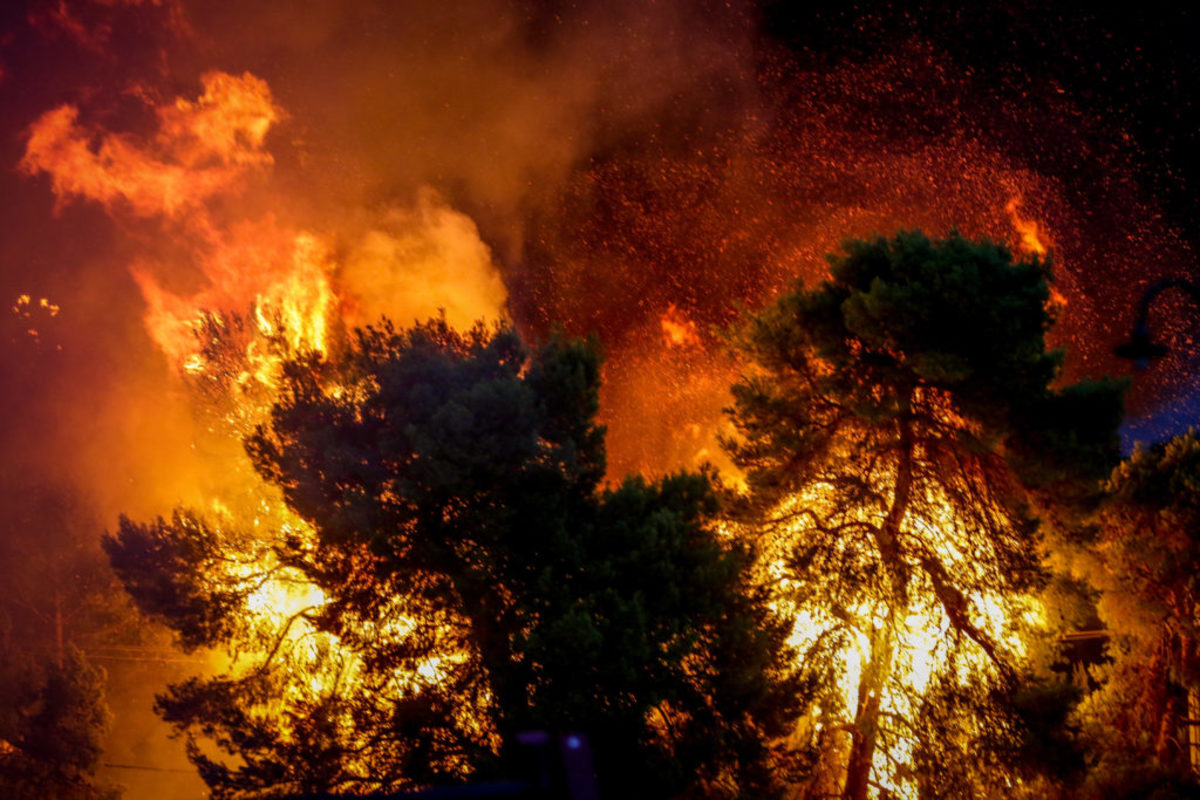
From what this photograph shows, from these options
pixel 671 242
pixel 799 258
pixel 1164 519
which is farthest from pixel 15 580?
pixel 1164 519

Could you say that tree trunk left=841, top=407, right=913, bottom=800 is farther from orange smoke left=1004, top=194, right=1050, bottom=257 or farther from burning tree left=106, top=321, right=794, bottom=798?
orange smoke left=1004, top=194, right=1050, bottom=257

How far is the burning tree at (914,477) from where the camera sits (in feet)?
33.6

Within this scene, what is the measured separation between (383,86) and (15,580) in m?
24.7

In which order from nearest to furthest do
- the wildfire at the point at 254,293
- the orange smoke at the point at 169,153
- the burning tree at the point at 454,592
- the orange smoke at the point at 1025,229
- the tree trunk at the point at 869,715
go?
the burning tree at the point at 454,592 → the wildfire at the point at 254,293 → the tree trunk at the point at 869,715 → the orange smoke at the point at 1025,229 → the orange smoke at the point at 169,153

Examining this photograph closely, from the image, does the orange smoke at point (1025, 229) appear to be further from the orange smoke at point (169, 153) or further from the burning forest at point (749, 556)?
the orange smoke at point (169, 153)

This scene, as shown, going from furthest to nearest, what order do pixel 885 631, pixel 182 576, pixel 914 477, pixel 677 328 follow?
1. pixel 677 328
2. pixel 914 477
3. pixel 885 631
4. pixel 182 576

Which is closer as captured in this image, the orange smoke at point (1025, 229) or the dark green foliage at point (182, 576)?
the dark green foliage at point (182, 576)

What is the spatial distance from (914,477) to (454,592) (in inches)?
275

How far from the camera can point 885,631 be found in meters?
11.5

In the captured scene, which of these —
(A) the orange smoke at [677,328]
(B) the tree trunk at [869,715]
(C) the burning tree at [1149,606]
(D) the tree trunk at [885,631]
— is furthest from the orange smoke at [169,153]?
(C) the burning tree at [1149,606]

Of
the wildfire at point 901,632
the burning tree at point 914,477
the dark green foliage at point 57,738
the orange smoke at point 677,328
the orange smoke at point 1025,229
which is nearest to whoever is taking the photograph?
the burning tree at point 914,477

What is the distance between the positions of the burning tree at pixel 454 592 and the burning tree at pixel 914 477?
1.56 meters

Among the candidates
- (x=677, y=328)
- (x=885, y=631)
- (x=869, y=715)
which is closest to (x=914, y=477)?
(x=885, y=631)

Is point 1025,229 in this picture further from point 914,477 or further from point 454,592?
point 454,592
